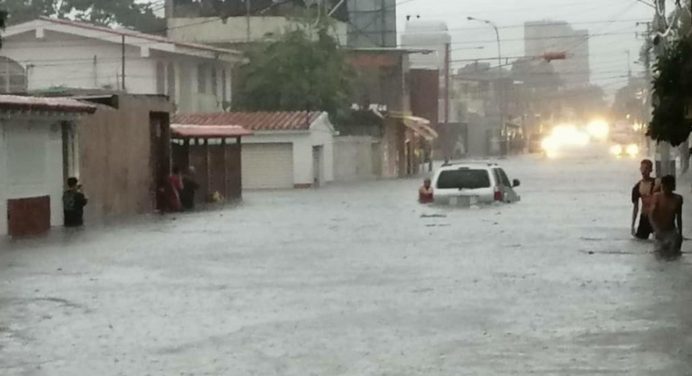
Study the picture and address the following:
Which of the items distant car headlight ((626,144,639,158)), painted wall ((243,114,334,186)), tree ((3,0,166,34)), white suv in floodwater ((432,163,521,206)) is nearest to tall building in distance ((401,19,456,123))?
distant car headlight ((626,144,639,158))

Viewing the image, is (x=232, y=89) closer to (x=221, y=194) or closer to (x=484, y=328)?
(x=221, y=194)

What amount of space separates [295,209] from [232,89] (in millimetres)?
34910

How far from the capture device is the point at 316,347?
14.1 metres

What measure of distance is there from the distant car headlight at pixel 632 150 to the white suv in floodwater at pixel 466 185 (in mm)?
89473

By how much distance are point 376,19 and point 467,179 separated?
65.8 m

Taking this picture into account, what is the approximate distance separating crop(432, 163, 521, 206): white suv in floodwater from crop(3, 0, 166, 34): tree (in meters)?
58.9

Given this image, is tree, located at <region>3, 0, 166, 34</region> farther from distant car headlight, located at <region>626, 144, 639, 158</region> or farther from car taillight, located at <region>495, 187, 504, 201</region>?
car taillight, located at <region>495, 187, 504, 201</region>

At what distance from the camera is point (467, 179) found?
40.7m

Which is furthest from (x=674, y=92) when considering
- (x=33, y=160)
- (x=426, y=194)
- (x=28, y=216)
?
(x=426, y=194)

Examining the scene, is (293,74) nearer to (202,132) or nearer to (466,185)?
(202,132)

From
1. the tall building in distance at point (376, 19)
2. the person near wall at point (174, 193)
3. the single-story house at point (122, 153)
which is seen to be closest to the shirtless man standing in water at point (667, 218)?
the single-story house at point (122, 153)

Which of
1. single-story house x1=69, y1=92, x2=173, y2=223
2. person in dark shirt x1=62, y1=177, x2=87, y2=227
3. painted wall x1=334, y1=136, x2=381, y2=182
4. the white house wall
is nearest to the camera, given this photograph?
person in dark shirt x1=62, y1=177, x2=87, y2=227

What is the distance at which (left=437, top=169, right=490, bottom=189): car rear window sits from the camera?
40.6m

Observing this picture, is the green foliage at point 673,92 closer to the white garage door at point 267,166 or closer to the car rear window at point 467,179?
the car rear window at point 467,179
